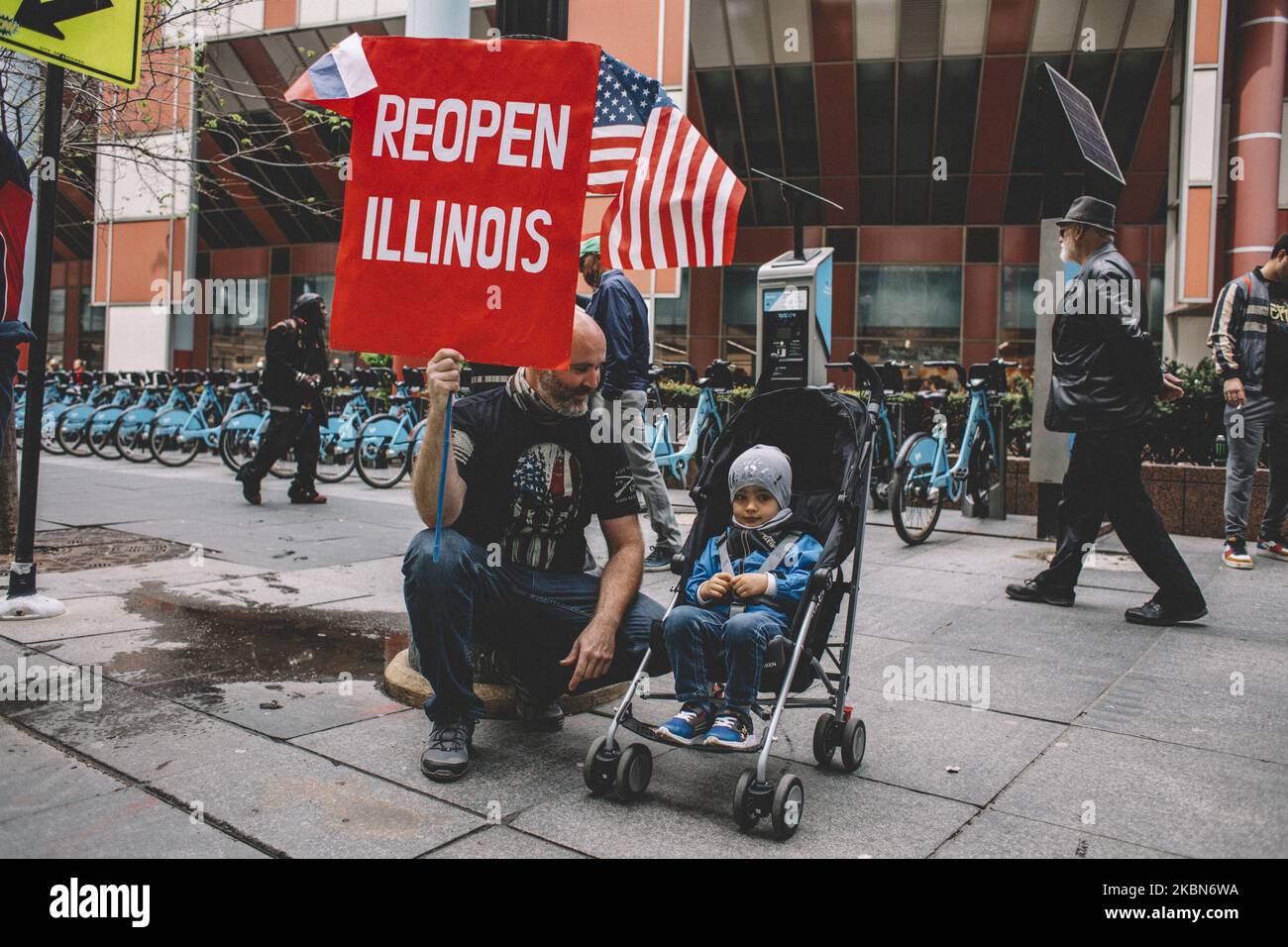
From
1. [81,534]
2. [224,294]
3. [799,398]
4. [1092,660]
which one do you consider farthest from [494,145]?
[224,294]

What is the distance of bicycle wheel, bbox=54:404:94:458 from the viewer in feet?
51.9

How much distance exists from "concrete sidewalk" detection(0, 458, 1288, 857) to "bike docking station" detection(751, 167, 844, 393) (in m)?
2.96

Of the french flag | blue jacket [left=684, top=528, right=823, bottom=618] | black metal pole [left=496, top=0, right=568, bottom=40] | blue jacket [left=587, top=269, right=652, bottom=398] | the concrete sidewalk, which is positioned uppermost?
black metal pole [left=496, top=0, right=568, bottom=40]

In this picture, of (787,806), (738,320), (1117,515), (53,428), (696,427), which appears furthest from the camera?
(738,320)

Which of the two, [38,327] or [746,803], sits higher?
[38,327]

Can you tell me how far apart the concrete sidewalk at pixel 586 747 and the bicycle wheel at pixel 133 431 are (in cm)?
950

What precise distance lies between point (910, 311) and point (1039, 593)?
50.0 ft

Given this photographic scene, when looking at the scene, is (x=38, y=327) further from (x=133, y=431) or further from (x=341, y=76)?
(x=133, y=431)

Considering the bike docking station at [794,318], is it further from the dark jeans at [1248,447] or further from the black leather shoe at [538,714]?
the black leather shoe at [538,714]

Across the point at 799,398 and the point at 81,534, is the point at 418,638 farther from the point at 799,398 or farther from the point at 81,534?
the point at 81,534

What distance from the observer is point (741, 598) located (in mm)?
3363

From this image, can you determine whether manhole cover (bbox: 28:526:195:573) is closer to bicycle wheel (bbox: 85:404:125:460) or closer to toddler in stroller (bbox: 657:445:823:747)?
toddler in stroller (bbox: 657:445:823:747)
